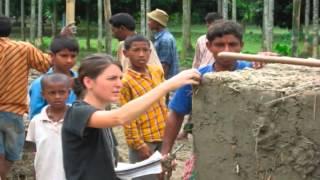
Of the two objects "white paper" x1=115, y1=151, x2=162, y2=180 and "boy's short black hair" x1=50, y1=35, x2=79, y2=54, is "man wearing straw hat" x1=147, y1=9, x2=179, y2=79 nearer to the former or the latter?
"boy's short black hair" x1=50, y1=35, x2=79, y2=54

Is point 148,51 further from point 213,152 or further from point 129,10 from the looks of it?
point 129,10

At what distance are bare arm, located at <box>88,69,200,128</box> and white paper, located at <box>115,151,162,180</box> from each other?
1.14 ft

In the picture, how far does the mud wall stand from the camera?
2.74m

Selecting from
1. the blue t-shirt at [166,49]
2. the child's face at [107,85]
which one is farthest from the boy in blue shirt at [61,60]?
the blue t-shirt at [166,49]

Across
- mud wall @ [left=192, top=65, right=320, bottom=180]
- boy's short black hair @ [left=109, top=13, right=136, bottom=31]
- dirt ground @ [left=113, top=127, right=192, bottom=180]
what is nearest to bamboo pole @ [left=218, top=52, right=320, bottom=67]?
mud wall @ [left=192, top=65, right=320, bottom=180]

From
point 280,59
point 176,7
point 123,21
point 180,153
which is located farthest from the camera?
point 176,7

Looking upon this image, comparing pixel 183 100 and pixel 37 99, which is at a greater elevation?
pixel 183 100

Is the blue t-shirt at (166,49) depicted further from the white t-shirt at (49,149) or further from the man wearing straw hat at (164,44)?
the white t-shirt at (49,149)

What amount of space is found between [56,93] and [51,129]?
0.22 metres

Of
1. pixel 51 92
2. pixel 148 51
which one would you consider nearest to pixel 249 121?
pixel 51 92

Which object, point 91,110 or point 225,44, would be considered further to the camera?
point 225,44

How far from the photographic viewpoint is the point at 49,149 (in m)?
4.31

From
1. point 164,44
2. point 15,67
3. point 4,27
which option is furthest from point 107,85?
point 164,44

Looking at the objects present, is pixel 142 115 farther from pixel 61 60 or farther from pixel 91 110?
pixel 91 110
